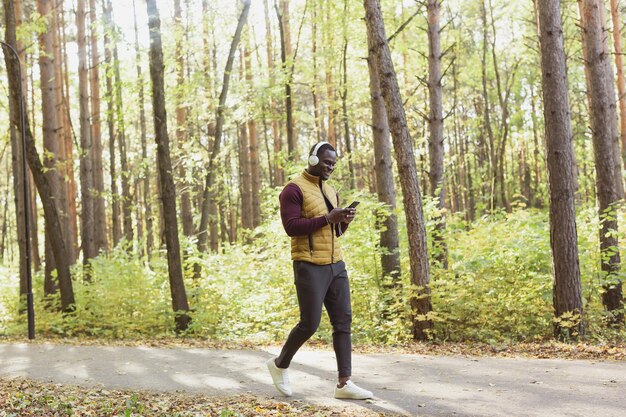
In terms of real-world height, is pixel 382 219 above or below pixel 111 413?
above

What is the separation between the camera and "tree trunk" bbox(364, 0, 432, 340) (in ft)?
31.7

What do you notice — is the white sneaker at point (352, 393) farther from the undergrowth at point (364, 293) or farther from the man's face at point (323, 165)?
the undergrowth at point (364, 293)

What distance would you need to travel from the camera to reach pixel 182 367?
8.24 metres

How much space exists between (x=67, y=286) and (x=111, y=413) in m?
10.4

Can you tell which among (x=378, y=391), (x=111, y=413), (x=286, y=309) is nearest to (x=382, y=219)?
(x=286, y=309)

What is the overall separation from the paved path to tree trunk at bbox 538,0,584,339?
79.7 inches

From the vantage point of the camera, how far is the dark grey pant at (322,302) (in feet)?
18.5

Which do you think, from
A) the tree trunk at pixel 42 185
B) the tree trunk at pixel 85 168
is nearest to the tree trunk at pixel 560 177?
the tree trunk at pixel 42 185

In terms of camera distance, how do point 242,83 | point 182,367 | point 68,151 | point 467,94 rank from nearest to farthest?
point 182,367 → point 242,83 → point 68,151 → point 467,94

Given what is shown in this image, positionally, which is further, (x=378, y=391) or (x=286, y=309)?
(x=286, y=309)

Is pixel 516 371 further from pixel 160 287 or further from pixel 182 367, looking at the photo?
pixel 160 287

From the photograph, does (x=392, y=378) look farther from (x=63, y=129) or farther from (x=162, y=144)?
(x=63, y=129)

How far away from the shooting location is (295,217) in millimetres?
5582

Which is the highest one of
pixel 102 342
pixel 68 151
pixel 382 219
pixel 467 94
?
pixel 467 94
